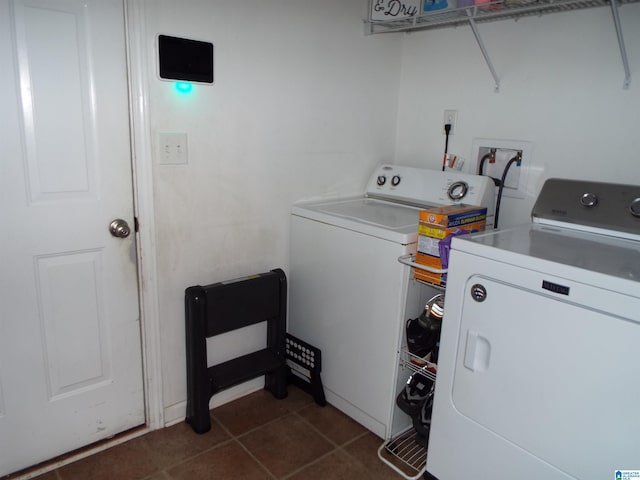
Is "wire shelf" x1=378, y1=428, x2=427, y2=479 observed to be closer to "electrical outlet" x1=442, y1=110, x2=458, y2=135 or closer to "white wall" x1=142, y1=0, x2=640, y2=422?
"white wall" x1=142, y1=0, x2=640, y2=422

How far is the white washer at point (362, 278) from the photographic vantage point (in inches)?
73.9

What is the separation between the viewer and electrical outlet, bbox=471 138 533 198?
6.80 feet

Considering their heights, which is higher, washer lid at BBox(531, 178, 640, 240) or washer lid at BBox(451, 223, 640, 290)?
washer lid at BBox(531, 178, 640, 240)

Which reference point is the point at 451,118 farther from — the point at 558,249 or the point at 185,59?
the point at 185,59

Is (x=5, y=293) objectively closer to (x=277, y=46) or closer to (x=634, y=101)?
(x=277, y=46)

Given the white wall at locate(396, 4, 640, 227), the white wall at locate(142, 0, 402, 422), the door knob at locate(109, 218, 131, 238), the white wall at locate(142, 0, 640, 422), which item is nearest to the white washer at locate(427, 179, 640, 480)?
the white wall at locate(396, 4, 640, 227)

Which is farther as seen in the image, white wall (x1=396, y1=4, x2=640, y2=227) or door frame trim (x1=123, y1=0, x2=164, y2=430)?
white wall (x1=396, y1=4, x2=640, y2=227)

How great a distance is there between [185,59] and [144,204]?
57 cm

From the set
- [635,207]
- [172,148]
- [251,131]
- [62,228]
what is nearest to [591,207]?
[635,207]

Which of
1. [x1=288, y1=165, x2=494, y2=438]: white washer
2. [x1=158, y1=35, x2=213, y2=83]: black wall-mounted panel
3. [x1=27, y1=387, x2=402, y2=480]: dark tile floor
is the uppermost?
[x1=158, y1=35, x2=213, y2=83]: black wall-mounted panel

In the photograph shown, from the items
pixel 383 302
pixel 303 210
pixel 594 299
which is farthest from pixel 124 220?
pixel 594 299

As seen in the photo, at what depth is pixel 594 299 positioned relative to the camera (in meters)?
1.21

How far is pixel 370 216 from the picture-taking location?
6.77 ft

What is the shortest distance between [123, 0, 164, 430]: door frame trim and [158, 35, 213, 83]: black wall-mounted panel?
0.07 m
